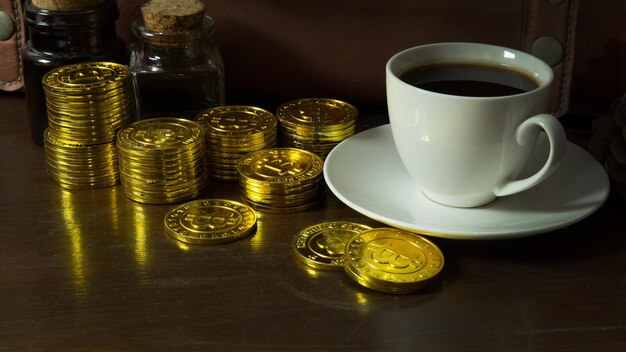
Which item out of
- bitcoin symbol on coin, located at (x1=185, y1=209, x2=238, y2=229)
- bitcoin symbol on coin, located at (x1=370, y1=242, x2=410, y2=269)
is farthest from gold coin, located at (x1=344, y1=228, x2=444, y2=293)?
bitcoin symbol on coin, located at (x1=185, y1=209, x2=238, y2=229)

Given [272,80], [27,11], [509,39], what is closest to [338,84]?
[272,80]

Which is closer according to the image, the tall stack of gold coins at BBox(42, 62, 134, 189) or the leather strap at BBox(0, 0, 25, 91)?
the tall stack of gold coins at BBox(42, 62, 134, 189)

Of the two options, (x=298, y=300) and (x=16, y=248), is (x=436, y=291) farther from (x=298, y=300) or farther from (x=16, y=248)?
(x=16, y=248)

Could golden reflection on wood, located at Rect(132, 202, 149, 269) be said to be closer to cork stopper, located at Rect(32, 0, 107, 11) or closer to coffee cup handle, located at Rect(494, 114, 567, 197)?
cork stopper, located at Rect(32, 0, 107, 11)

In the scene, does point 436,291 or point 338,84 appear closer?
point 436,291

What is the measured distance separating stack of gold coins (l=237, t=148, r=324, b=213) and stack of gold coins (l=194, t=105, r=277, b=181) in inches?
0.7

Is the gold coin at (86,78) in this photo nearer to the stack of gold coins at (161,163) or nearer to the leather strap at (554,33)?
the stack of gold coins at (161,163)

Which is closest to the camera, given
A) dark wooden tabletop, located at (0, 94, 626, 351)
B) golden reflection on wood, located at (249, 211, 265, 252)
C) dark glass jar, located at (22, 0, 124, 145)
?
dark wooden tabletop, located at (0, 94, 626, 351)

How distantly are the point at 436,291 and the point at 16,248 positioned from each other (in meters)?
0.32

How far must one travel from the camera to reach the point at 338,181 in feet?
2.40

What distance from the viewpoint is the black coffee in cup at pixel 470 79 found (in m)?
0.71

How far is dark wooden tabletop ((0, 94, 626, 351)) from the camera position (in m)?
0.59

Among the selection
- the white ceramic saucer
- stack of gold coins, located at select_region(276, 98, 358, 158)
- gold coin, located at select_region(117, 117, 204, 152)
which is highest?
gold coin, located at select_region(117, 117, 204, 152)

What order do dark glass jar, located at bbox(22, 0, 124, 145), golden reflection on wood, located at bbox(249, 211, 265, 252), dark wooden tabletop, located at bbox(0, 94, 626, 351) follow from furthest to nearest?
dark glass jar, located at bbox(22, 0, 124, 145)
golden reflection on wood, located at bbox(249, 211, 265, 252)
dark wooden tabletop, located at bbox(0, 94, 626, 351)
